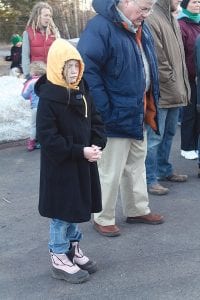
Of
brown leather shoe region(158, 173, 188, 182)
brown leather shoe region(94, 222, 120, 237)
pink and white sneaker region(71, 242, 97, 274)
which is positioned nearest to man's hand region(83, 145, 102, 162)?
pink and white sneaker region(71, 242, 97, 274)

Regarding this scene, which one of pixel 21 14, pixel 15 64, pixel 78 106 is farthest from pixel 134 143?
pixel 21 14

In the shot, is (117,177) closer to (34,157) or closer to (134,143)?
(134,143)

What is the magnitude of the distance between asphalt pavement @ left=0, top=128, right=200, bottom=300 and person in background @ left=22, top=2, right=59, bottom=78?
92.0 inches

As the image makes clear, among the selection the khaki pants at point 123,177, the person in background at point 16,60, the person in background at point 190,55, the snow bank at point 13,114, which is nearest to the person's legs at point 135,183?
the khaki pants at point 123,177

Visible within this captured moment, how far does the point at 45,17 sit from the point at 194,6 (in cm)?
225

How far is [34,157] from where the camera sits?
6.75 m

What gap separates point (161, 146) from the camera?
5453 millimetres

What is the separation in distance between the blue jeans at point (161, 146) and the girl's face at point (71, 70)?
1.41 meters

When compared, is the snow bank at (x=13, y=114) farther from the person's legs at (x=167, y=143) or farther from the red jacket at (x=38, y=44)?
the person's legs at (x=167, y=143)

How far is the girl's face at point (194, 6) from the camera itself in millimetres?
5506

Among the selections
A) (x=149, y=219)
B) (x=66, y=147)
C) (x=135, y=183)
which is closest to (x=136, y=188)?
(x=135, y=183)

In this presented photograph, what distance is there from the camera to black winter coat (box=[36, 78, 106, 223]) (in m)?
3.29

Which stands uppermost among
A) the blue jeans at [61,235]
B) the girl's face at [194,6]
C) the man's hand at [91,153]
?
the girl's face at [194,6]

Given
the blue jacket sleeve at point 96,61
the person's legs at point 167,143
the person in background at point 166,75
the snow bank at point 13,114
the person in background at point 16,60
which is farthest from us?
the person in background at point 16,60
